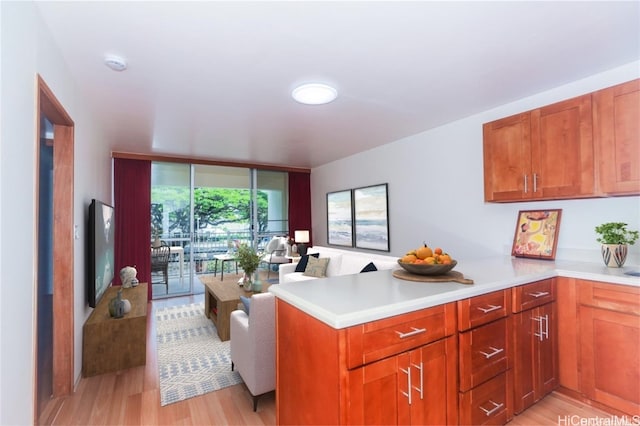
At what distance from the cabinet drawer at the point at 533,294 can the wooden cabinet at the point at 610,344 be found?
180mm

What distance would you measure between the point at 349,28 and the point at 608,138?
200 centimetres

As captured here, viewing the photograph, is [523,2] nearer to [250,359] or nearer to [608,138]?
[608,138]

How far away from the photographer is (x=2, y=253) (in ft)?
4.04

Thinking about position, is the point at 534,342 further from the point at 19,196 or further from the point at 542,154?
the point at 19,196

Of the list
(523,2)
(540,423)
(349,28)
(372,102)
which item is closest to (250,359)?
(540,423)

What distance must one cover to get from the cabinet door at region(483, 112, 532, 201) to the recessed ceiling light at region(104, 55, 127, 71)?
3122mm

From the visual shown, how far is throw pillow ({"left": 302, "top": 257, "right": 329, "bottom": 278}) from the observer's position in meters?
4.25

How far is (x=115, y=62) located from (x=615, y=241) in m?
3.81

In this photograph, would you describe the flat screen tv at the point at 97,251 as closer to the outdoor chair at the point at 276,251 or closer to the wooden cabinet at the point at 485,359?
the wooden cabinet at the point at 485,359

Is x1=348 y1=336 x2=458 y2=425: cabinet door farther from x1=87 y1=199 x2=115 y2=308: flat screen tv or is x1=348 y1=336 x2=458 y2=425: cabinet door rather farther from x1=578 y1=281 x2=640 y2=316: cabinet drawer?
x1=87 y1=199 x2=115 y2=308: flat screen tv

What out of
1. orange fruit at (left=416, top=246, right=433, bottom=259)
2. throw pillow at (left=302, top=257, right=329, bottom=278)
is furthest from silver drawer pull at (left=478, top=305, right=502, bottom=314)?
throw pillow at (left=302, top=257, right=329, bottom=278)

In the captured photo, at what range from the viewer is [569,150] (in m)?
2.36

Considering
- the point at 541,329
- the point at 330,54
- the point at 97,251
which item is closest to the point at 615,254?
the point at 541,329

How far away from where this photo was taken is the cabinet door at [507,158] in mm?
2619
